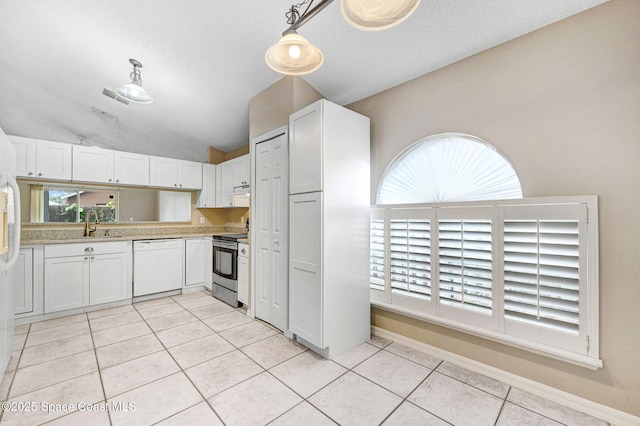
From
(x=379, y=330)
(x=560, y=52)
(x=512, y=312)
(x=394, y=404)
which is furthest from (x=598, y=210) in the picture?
(x=379, y=330)

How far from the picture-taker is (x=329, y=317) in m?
2.31

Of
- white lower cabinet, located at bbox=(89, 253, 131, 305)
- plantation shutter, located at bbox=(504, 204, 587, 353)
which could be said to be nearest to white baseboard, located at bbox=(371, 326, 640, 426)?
plantation shutter, located at bbox=(504, 204, 587, 353)

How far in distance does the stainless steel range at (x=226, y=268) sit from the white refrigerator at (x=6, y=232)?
2.00 meters

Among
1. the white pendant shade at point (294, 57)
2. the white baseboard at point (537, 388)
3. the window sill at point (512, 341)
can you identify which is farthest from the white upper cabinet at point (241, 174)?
Result: the white baseboard at point (537, 388)

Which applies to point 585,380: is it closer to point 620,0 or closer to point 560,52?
point 560,52

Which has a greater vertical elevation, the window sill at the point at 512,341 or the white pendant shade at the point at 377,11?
the white pendant shade at the point at 377,11

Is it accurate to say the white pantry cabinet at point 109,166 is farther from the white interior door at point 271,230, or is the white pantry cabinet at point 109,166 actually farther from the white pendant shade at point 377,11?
the white pendant shade at point 377,11

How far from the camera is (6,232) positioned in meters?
1.84

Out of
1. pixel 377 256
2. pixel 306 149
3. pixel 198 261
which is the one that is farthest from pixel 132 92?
pixel 377 256

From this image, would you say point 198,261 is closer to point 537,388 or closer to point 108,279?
point 108,279

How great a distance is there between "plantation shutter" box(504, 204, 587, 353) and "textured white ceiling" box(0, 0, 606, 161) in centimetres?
136

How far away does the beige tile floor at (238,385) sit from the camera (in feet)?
5.40

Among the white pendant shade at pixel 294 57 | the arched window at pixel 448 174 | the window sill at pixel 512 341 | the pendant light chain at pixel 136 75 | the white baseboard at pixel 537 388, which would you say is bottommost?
the white baseboard at pixel 537 388

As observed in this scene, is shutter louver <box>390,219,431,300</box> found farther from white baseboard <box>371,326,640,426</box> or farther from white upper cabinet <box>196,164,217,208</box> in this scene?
white upper cabinet <box>196,164,217,208</box>
